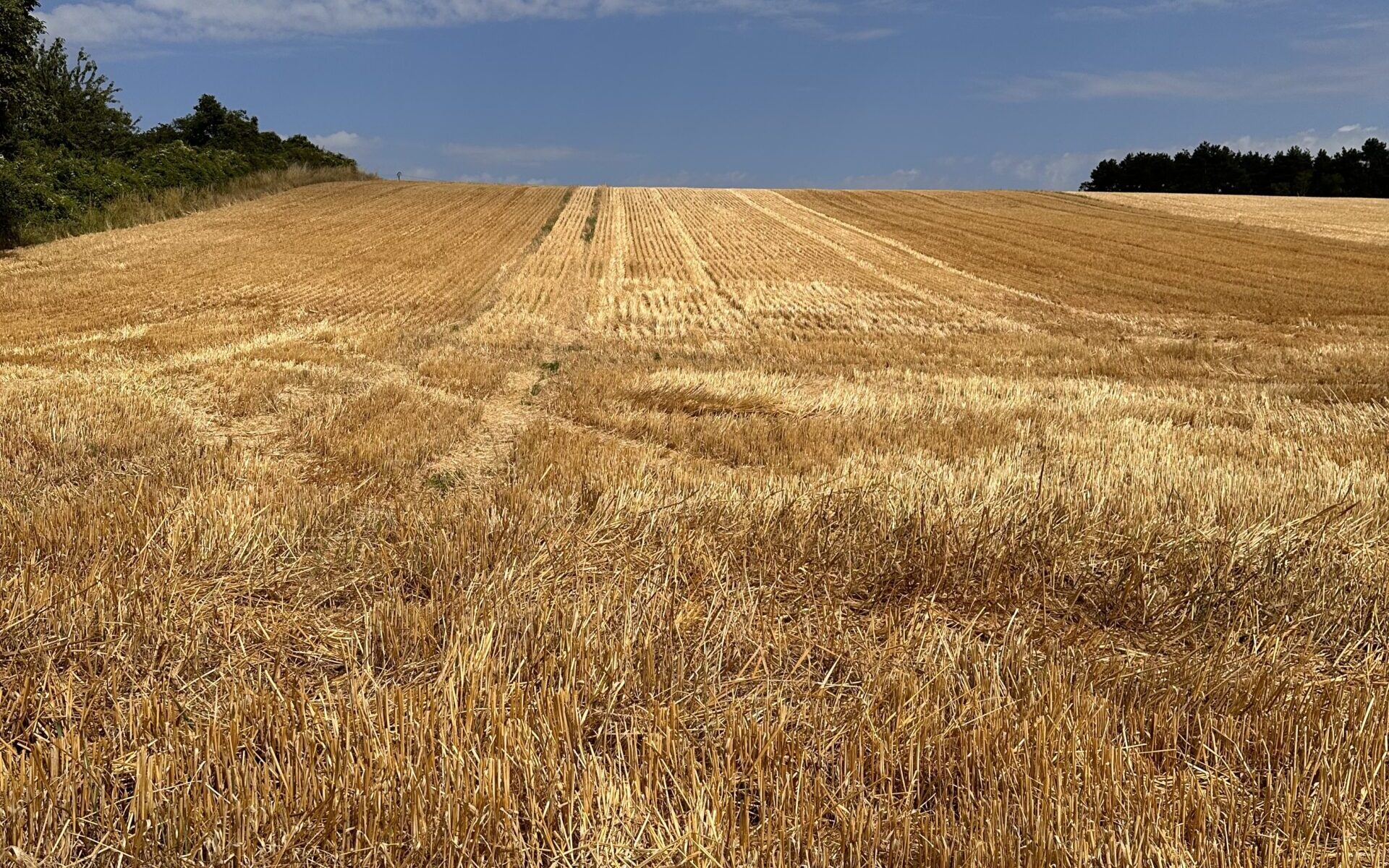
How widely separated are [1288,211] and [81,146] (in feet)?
274

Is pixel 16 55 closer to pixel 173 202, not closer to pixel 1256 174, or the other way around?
pixel 173 202

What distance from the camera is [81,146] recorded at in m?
50.0

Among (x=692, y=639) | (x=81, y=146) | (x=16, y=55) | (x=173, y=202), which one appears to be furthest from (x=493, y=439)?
(x=81, y=146)

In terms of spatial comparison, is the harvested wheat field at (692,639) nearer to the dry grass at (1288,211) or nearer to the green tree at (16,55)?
the green tree at (16,55)

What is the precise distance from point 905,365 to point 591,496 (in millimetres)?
11312

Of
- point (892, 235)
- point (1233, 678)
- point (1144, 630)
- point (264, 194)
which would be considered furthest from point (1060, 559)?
point (264, 194)

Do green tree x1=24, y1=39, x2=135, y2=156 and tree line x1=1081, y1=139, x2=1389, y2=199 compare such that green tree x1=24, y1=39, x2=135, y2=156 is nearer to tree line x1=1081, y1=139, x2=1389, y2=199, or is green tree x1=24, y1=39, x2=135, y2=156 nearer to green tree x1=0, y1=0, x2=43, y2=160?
green tree x1=0, y1=0, x2=43, y2=160

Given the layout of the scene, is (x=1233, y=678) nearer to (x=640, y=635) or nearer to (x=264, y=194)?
(x=640, y=635)

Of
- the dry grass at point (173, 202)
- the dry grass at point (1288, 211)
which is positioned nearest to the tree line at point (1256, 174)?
the dry grass at point (1288, 211)

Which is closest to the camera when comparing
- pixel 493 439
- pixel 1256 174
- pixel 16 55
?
pixel 493 439

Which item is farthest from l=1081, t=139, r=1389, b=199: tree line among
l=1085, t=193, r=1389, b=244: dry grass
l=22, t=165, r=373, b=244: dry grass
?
l=22, t=165, r=373, b=244: dry grass

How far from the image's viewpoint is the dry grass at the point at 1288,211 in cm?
4341

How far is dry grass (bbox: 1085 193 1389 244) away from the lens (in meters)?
43.4

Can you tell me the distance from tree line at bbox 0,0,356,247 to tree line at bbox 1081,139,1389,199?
283ft
